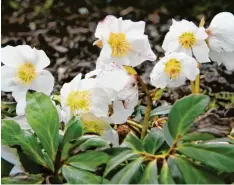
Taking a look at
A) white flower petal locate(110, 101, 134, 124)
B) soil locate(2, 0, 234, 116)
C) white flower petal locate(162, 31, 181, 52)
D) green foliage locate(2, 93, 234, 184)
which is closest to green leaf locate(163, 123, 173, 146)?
green foliage locate(2, 93, 234, 184)

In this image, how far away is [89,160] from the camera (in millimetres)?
790

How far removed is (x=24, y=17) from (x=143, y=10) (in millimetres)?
637

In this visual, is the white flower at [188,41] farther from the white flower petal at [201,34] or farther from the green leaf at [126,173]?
the green leaf at [126,173]

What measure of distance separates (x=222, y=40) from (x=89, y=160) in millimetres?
309

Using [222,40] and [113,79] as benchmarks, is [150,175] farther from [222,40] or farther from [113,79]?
[222,40]

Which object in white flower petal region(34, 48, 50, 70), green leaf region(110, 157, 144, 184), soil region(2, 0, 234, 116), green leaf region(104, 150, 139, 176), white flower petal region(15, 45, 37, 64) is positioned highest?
white flower petal region(15, 45, 37, 64)

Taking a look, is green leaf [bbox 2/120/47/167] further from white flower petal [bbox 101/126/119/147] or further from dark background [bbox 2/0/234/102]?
dark background [bbox 2/0/234/102]

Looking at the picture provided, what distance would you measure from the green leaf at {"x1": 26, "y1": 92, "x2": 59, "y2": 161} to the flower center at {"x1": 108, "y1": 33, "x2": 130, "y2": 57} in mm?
170

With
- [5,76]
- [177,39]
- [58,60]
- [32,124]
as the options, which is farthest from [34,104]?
[58,60]

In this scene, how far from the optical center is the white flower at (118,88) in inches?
34.1

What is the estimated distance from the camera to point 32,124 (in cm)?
81

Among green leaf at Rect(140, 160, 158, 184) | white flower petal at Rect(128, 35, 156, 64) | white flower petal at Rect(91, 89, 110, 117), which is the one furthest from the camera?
white flower petal at Rect(128, 35, 156, 64)

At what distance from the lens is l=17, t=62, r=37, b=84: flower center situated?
940mm

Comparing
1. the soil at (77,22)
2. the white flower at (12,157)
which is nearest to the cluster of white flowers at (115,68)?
the white flower at (12,157)
